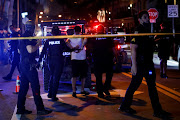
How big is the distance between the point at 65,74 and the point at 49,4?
15.4 m

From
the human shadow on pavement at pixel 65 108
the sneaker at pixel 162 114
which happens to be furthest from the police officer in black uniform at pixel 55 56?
the sneaker at pixel 162 114

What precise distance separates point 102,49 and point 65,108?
198 cm

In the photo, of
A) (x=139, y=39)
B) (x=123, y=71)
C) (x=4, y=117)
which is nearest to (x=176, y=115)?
(x=139, y=39)

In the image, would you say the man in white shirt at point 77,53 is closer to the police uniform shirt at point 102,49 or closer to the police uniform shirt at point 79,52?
the police uniform shirt at point 79,52

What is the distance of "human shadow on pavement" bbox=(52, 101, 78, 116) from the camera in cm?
677

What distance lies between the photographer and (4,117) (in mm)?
6461

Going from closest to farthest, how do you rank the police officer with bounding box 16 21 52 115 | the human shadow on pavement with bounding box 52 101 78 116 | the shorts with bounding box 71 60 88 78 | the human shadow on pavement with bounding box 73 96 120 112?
the police officer with bounding box 16 21 52 115 < the human shadow on pavement with bounding box 52 101 78 116 < the human shadow on pavement with bounding box 73 96 120 112 < the shorts with bounding box 71 60 88 78

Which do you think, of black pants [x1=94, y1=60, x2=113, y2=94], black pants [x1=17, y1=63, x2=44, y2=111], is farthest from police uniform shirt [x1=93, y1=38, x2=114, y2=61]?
black pants [x1=17, y1=63, x2=44, y2=111]

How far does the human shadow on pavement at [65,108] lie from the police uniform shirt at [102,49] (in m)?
1.61

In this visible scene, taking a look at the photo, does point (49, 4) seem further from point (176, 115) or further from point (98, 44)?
point (176, 115)

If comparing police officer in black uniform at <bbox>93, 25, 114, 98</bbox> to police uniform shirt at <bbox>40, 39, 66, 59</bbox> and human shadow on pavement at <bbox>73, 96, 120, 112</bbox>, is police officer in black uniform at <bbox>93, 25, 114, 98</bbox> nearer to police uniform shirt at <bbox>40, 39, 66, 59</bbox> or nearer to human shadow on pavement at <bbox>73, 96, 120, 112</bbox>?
human shadow on pavement at <bbox>73, 96, 120, 112</bbox>

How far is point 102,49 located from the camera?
830 centimetres

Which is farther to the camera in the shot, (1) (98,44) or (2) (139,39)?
(1) (98,44)

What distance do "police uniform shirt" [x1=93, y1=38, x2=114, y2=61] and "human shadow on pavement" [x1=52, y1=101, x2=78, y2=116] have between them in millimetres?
1607
